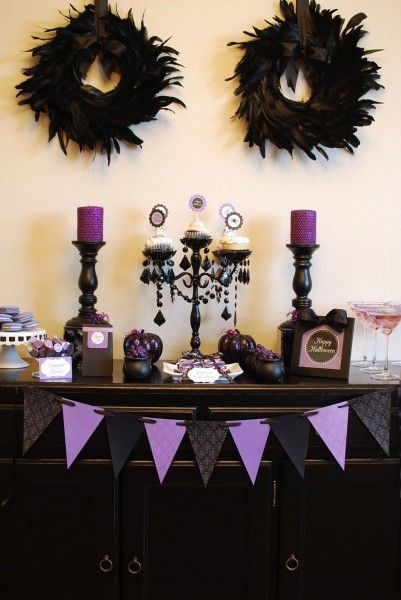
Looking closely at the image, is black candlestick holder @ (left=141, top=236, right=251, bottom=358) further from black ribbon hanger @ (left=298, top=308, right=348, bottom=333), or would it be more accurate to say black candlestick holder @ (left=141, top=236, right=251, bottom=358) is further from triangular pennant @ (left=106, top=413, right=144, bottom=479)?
triangular pennant @ (left=106, top=413, right=144, bottom=479)

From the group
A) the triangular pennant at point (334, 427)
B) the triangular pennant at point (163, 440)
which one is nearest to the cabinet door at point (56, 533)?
the triangular pennant at point (163, 440)

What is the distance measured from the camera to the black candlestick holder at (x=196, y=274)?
1.71m

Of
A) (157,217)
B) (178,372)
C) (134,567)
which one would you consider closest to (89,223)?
(157,217)

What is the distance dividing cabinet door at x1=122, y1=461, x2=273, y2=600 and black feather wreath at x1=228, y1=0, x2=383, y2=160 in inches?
44.2

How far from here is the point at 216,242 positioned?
6.26ft

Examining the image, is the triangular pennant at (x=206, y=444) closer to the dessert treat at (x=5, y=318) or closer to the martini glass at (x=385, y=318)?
the martini glass at (x=385, y=318)

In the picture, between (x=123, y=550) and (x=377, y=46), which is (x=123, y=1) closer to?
(x=377, y=46)

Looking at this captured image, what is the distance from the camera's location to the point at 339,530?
149 cm

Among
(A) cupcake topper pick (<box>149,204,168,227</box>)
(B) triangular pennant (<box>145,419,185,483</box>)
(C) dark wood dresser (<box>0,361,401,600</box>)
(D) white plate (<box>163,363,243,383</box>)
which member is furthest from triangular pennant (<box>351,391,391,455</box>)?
(A) cupcake topper pick (<box>149,204,168,227</box>)

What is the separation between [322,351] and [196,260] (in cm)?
48

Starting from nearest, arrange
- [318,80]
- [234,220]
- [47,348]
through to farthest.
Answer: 1. [47,348]
2. [234,220]
3. [318,80]

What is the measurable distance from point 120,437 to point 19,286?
76 cm

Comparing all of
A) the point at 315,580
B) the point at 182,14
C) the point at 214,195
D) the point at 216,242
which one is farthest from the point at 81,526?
the point at 182,14

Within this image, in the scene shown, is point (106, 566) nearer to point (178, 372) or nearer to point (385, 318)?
point (178, 372)
